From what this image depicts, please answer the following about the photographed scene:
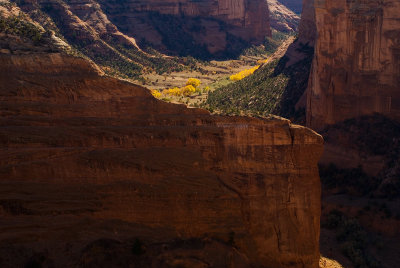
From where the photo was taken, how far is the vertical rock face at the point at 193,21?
9812 centimetres

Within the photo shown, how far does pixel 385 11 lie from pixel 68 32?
4612cm

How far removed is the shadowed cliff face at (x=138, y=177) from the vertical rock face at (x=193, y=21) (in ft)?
250

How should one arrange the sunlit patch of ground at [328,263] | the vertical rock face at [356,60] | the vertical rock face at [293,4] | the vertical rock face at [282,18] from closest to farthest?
the sunlit patch of ground at [328,263]
the vertical rock face at [356,60]
the vertical rock face at [282,18]
the vertical rock face at [293,4]

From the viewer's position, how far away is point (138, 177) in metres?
20.6

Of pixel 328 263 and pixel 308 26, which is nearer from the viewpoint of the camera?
pixel 328 263

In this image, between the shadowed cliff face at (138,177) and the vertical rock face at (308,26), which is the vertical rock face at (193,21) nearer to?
the vertical rock face at (308,26)

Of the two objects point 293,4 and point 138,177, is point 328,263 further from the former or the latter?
point 293,4

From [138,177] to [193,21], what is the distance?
92.0 metres

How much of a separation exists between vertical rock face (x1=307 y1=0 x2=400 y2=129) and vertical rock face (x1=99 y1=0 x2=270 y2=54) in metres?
52.6

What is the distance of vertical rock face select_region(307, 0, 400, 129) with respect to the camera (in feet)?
143

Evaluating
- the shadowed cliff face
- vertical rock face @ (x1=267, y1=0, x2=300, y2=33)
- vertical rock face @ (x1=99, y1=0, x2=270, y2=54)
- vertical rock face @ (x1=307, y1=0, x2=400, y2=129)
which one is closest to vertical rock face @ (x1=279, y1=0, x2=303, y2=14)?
vertical rock face @ (x1=267, y1=0, x2=300, y2=33)

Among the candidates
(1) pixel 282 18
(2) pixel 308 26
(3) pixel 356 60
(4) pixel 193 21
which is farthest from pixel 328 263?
(1) pixel 282 18

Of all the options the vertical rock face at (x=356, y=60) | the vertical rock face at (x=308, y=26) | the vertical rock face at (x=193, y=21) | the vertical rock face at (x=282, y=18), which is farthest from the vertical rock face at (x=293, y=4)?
the vertical rock face at (x=356, y=60)

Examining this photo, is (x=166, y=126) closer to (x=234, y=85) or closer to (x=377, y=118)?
(x=377, y=118)
